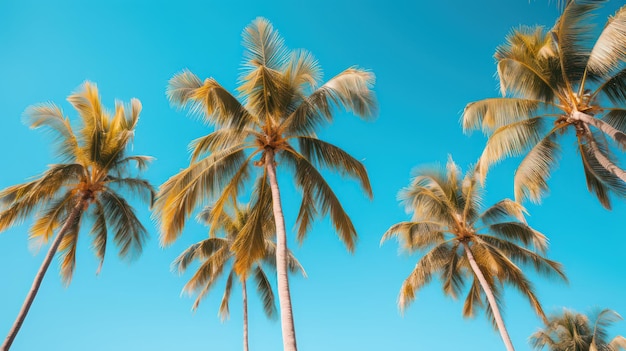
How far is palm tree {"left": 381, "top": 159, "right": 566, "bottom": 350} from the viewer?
16547 mm

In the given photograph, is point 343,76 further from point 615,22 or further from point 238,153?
point 615,22

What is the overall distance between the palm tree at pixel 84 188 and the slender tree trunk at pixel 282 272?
6260 mm

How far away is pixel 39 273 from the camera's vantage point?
12.5m

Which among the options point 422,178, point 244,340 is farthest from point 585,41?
point 244,340

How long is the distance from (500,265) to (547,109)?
6690mm

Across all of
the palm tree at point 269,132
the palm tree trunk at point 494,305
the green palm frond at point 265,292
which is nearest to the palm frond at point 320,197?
the palm tree at point 269,132

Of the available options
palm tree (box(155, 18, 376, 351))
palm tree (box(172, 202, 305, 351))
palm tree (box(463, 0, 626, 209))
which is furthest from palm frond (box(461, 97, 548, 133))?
palm tree (box(172, 202, 305, 351))

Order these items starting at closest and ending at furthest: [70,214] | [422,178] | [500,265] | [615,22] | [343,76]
A: [615,22] → [343,76] → [70,214] → [500,265] → [422,178]

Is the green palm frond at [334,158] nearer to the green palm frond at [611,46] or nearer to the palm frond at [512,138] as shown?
the palm frond at [512,138]

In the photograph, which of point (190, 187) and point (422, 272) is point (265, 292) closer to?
point (422, 272)

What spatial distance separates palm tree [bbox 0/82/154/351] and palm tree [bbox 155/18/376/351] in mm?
4145

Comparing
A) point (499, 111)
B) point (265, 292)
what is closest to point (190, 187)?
point (499, 111)

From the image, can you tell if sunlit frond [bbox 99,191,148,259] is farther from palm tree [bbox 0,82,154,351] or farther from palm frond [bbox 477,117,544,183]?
palm frond [bbox 477,117,544,183]

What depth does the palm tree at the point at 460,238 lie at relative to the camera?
1655 cm
